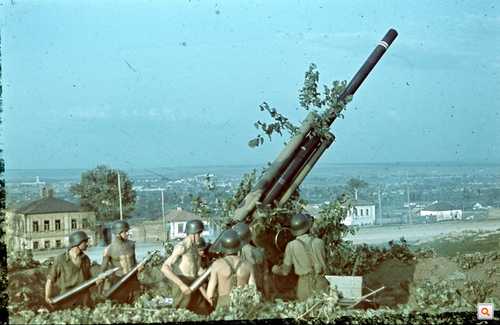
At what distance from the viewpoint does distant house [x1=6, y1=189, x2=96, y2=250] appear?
355 inches

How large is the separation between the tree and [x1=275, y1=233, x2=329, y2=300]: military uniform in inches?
68.4

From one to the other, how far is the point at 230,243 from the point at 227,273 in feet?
0.92

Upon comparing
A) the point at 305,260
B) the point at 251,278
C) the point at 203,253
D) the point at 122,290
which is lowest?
the point at 122,290

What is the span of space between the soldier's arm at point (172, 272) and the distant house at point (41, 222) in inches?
40.1

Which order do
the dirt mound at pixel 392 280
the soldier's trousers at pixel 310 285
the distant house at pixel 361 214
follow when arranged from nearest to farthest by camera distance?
1. the soldier's trousers at pixel 310 285
2. the dirt mound at pixel 392 280
3. the distant house at pixel 361 214

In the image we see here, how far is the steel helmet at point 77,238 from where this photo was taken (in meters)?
8.51

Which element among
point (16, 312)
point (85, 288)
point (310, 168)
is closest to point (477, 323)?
point (310, 168)

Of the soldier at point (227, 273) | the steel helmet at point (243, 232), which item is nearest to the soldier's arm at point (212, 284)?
the soldier at point (227, 273)

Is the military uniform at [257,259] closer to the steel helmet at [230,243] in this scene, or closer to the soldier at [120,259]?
the steel helmet at [230,243]

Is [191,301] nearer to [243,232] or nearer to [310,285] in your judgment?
[243,232]

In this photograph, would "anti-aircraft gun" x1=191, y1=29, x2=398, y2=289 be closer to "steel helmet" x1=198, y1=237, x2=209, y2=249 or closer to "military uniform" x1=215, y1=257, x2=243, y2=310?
"steel helmet" x1=198, y1=237, x2=209, y2=249

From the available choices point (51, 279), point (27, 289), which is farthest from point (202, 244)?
point (27, 289)

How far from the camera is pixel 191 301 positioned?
846 centimetres

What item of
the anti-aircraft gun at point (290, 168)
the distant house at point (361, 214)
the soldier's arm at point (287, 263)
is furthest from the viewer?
the distant house at point (361, 214)
